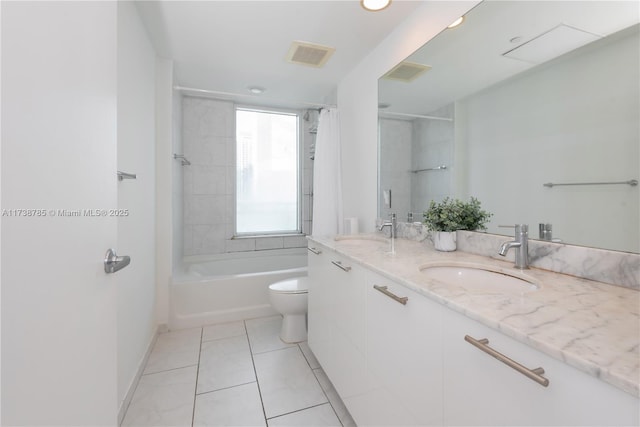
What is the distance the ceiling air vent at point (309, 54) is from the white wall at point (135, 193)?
1.03 metres

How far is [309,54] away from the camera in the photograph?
2182mm

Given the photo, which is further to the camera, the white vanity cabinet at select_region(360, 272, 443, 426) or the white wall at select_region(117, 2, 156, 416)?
the white wall at select_region(117, 2, 156, 416)

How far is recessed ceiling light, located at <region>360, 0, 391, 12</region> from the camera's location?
1583 mm

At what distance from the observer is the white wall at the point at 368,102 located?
5.29 ft

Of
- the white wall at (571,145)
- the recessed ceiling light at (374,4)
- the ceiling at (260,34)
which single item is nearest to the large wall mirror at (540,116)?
the white wall at (571,145)

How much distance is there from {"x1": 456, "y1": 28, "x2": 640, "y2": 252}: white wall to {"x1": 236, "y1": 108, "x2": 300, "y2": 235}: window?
264 cm

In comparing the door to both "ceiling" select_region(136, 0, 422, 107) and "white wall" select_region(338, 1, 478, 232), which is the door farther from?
"white wall" select_region(338, 1, 478, 232)

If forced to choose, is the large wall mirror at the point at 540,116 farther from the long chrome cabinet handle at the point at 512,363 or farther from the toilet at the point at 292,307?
the toilet at the point at 292,307

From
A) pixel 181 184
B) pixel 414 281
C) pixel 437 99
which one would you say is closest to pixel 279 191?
pixel 181 184

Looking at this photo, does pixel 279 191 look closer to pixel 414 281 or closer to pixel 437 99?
pixel 437 99

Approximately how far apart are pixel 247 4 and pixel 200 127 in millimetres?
1847

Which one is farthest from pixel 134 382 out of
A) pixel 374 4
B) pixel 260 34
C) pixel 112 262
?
pixel 374 4

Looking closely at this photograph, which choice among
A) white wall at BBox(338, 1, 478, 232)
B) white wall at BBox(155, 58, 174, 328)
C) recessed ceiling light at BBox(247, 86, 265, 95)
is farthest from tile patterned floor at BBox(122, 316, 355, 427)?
recessed ceiling light at BBox(247, 86, 265, 95)

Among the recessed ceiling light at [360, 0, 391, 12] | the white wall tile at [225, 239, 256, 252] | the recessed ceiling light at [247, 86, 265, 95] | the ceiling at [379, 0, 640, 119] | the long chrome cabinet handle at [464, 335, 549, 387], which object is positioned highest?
the recessed ceiling light at [247, 86, 265, 95]
